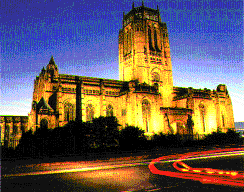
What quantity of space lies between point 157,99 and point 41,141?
2666 centimetres

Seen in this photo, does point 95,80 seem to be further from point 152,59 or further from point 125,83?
point 152,59

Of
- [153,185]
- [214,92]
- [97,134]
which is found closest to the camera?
[153,185]

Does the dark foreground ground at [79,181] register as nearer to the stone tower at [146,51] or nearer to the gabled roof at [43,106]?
the gabled roof at [43,106]

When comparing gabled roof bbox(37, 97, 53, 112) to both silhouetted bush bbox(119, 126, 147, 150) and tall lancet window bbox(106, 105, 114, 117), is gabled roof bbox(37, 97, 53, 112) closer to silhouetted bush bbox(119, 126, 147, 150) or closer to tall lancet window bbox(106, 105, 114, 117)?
tall lancet window bbox(106, 105, 114, 117)

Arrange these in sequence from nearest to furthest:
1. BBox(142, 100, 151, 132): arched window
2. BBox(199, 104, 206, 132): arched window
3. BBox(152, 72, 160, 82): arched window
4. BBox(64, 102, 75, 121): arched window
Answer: BBox(64, 102, 75, 121): arched window < BBox(142, 100, 151, 132): arched window < BBox(199, 104, 206, 132): arched window < BBox(152, 72, 160, 82): arched window

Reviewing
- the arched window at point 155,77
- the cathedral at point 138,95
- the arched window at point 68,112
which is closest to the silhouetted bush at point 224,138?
the cathedral at point 138,95

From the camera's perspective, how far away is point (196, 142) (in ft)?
123

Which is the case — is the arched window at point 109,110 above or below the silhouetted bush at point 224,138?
Answer: above

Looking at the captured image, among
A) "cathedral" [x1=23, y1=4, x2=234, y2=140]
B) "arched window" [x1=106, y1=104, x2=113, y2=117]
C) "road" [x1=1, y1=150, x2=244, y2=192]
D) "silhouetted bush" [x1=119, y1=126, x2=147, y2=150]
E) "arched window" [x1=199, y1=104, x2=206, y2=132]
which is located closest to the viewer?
"road" [x1=1, y1=150, x2=244, y2=192]

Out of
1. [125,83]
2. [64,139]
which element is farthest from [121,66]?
[64,139]

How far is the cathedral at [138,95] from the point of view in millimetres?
41969

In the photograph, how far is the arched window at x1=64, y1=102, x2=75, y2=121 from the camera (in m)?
41.8

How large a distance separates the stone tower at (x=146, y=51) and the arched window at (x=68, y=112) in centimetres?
1836

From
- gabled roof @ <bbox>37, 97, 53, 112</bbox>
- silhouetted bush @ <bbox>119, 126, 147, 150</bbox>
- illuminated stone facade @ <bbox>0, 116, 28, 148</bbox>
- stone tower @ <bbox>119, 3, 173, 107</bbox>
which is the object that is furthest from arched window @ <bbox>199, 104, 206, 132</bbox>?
illuminated stone facade @ <bbox>0, 116, 28, 148</bbox>
